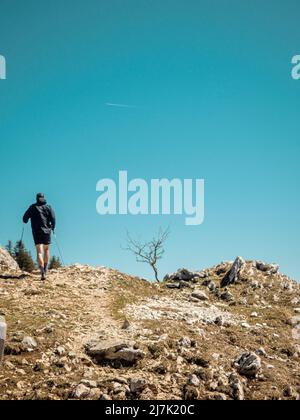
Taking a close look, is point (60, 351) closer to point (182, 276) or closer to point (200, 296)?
point (200, 296)

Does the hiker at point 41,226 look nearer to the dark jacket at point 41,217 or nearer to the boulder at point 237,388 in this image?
the dark jacket at point 41,217

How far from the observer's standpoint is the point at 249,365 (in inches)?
417

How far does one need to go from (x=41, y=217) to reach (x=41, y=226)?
18.2 inches

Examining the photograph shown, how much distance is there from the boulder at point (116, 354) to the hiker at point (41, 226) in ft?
29.0

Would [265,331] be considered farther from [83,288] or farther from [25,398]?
[25,398]

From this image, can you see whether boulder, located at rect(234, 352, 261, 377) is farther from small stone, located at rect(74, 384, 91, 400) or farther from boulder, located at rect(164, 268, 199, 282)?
boulder, located at rect(164, 268, 199, 282)

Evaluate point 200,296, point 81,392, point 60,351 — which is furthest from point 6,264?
point 81,392

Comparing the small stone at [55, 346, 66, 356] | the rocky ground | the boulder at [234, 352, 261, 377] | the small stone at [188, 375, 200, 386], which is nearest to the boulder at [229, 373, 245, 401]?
the rocky ground

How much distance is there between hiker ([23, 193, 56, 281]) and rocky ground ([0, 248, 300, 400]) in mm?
1088

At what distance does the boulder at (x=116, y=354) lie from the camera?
10.3 m

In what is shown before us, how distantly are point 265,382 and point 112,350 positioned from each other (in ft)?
13.6

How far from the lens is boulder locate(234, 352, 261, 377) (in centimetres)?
1048
